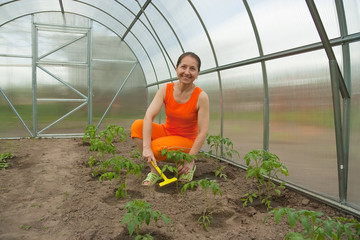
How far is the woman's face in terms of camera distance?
9.41 ft

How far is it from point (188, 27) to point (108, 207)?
385 cm

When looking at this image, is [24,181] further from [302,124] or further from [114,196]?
[302,124]

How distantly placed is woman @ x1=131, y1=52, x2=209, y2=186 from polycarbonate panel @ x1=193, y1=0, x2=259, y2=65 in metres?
1.15

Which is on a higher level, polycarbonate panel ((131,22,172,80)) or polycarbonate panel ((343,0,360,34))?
polycarbonate panel ((131,22,172,80))

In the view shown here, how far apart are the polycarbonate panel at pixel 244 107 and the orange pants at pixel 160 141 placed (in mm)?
1034

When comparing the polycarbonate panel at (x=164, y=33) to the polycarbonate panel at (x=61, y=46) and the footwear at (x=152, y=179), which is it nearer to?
the polycarbonate panel at (x=61, y=46)

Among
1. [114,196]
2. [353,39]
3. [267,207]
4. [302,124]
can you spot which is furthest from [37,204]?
[353,39]

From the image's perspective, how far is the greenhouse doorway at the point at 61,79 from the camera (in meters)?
7.64

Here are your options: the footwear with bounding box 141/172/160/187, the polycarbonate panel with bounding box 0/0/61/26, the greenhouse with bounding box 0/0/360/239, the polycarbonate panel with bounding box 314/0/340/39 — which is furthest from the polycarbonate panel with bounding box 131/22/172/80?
the polycarbonate panel with bounding box 314/0/340/39

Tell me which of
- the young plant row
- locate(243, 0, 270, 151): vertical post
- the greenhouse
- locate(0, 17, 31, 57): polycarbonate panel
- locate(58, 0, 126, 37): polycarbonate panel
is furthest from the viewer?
locate(58, 0, 126, 37): polycarbonate panel

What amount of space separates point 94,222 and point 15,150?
4126 millimetres

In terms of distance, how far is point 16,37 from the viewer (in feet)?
24.1

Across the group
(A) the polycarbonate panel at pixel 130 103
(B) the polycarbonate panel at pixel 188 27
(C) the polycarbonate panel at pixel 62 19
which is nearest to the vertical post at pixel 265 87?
(B) the polycarbonate panel at pixel 188 27

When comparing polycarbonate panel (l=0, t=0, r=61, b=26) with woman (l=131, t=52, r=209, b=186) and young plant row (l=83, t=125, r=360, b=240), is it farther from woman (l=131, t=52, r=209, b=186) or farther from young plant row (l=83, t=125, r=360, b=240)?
woman (l=131, t=52, r=209, b=186)
